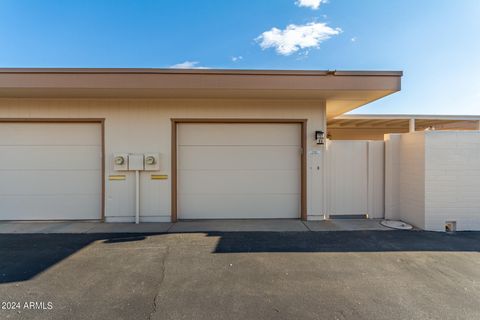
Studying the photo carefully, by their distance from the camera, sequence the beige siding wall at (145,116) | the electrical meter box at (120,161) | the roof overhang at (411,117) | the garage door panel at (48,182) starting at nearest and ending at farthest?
1. the electrical meter box at (120,161)
2. the beige siding wall at (145,116)
3. the garage door panel at (48,182)
4. the roof overhang at (411,117)

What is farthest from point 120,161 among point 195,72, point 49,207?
point 195,72

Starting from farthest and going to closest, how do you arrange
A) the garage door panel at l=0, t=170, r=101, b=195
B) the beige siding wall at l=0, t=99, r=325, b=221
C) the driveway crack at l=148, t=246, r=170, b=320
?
the garage door panel at l=0, t=170, r=101, b=195 → the beige siding wall at l=0, t=99, r=325, b=221 → the driveway crack at l=148, t=246, r=170, b=320

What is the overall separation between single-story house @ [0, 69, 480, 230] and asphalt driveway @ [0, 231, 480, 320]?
1211 millimetres

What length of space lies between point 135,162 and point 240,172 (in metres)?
2.36

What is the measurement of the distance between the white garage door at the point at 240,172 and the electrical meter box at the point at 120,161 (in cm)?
116

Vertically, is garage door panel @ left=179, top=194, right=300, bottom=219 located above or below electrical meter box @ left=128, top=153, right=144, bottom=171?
below

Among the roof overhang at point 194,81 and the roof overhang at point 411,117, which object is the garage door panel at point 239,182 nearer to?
the roof overhang at point 194,81

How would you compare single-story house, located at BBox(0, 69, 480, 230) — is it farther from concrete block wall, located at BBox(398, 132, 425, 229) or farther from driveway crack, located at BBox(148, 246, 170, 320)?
driveway crack, located at BBox(148, 246, 170, 320)

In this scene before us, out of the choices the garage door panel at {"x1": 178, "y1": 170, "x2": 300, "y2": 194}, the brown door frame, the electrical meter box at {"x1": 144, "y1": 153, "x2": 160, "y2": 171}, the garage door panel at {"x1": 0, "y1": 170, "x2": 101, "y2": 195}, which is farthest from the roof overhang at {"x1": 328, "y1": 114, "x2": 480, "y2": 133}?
the garage door panel at {"x1": 0, "y1": 170, "x2": 101, "y2": 195}

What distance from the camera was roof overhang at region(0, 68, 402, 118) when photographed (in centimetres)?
465

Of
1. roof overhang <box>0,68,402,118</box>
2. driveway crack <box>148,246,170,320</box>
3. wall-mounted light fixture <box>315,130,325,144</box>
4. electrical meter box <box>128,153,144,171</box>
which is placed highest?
roof overhang <box>0,68,402,118</box>

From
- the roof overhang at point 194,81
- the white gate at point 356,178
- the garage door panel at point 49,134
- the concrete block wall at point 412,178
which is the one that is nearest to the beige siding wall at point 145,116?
the garage door panel at point 49,134

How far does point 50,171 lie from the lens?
18.8ft

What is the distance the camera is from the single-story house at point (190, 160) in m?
5.58
